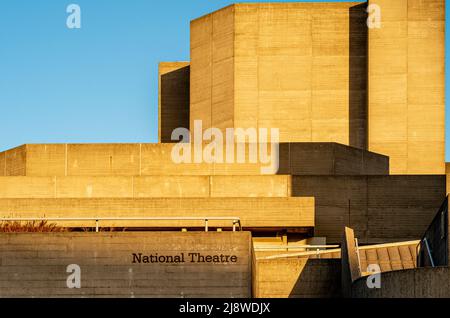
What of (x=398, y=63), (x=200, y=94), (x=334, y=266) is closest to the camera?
(x=334, y=266)

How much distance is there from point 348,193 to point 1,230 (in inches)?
619

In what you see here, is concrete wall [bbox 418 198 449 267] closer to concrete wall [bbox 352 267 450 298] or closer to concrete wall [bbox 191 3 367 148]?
concrete wall [bbox 352 267 450 298]

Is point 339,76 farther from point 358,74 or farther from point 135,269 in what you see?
point 135,269

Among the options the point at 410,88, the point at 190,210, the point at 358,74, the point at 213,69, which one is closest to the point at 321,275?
the point at 190,210

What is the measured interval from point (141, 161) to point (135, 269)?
1603cm

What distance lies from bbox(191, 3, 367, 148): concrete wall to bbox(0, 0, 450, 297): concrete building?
6cm

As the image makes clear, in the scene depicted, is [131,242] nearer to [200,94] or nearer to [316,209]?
[316,209]

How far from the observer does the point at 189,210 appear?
37188 millimetres

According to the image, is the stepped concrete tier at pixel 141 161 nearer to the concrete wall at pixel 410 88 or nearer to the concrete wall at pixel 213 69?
the concrete wall at pixel 410 88

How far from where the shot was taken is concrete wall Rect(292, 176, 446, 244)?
3828 centimetres

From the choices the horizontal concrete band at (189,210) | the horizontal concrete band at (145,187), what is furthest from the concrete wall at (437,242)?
the horizontal concrete band at (145,187)

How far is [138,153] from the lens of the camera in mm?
40000
